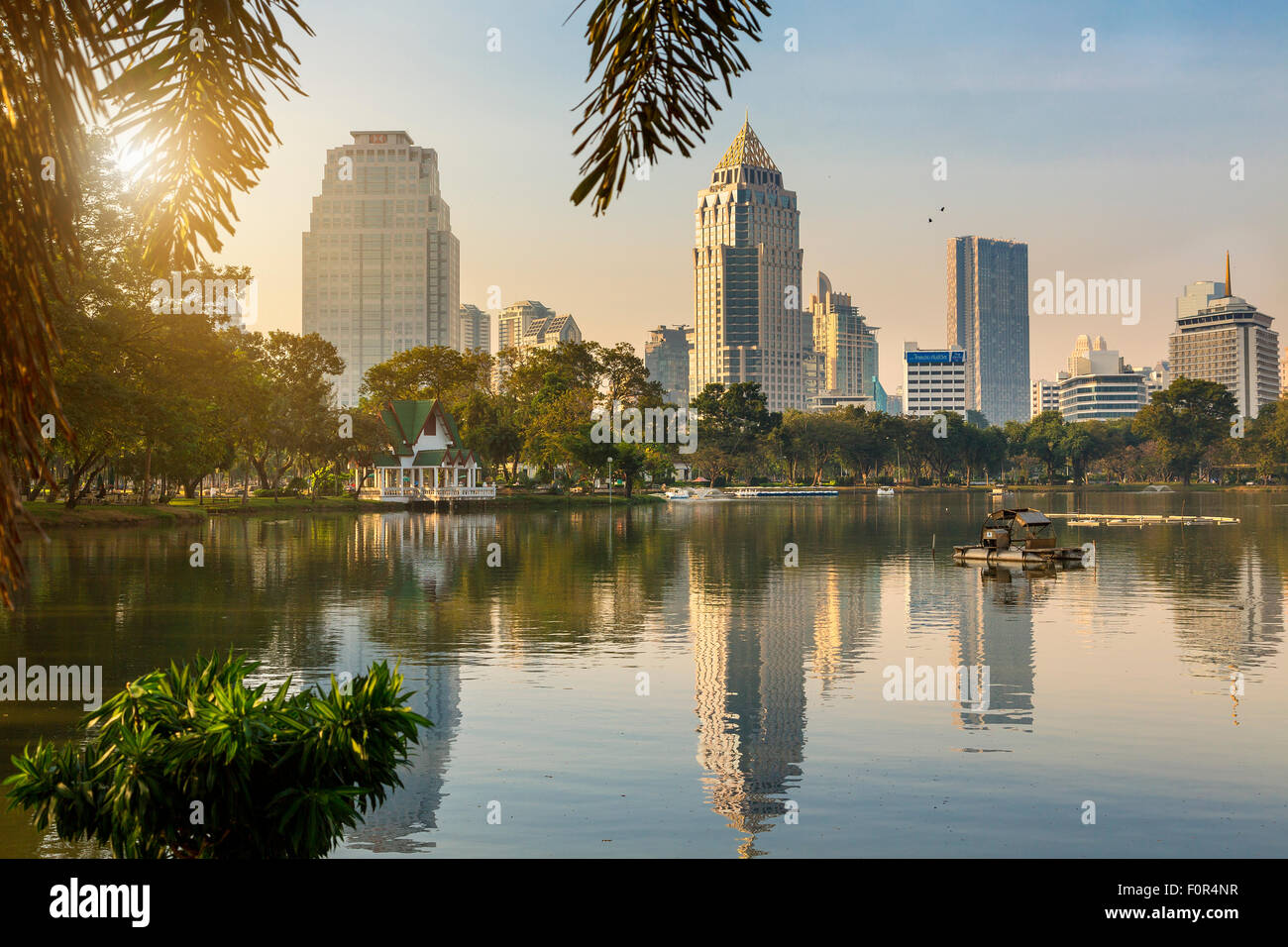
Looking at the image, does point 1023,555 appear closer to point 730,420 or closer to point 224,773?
point 224,773

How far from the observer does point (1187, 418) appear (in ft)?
606

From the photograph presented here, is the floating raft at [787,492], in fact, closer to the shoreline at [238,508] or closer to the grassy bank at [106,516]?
the shoreline at [238,508]

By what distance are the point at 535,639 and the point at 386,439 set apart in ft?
263

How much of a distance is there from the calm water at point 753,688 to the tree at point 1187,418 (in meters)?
153

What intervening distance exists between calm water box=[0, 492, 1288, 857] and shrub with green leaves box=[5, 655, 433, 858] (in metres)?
4.36

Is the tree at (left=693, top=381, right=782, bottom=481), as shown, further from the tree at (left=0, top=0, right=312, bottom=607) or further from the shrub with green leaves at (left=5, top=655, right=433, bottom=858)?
the tree at (left=0, top=0, right=312, bottom=607)


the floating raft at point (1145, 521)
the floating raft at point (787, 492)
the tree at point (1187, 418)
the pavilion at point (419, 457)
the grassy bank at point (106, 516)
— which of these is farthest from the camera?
the tree at point (1187, 418)

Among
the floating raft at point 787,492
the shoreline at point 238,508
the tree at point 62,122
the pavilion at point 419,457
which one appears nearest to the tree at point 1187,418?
the floating raft at point 787,492

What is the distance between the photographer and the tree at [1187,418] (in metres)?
185
